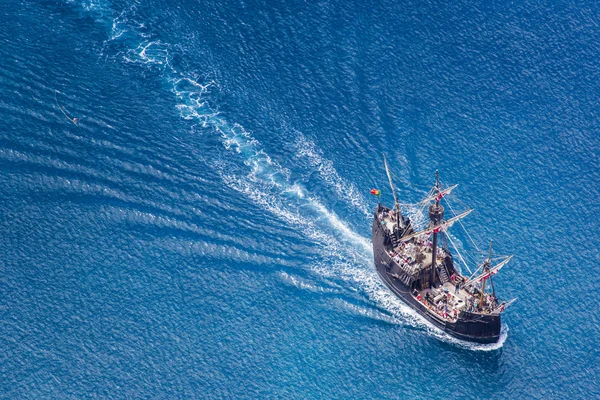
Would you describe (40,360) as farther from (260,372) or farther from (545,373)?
(545,373)

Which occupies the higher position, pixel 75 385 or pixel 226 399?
pixel 226 399

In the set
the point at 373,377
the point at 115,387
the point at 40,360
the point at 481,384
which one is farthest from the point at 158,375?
the point at 481,384

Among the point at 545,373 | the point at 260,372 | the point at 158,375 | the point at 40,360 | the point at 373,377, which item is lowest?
the point at 40,360

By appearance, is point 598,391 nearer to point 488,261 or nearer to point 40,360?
point 488,261

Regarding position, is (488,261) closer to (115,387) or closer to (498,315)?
(498,315)

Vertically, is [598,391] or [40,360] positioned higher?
[598,391]

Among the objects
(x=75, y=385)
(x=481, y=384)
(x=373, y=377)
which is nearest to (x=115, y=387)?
(x=75, y=385)

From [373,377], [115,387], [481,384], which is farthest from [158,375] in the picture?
[481,384]
